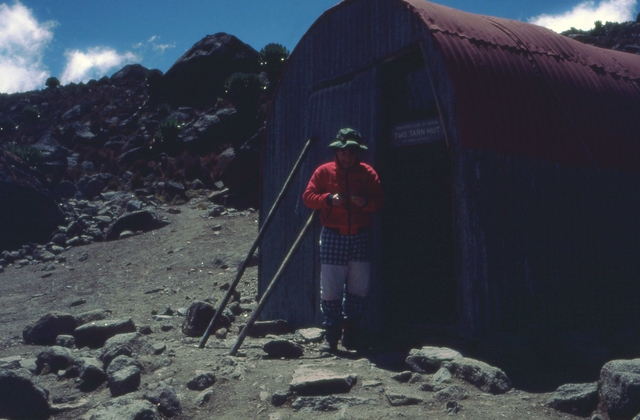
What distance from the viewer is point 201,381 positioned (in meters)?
4.70

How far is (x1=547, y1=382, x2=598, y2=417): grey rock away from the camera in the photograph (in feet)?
12.7

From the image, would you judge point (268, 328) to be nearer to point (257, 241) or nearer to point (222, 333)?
point (222, 333)

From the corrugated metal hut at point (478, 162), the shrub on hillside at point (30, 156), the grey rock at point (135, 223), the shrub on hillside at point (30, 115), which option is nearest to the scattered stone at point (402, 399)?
the corrugated metal hut at point (478, 162)

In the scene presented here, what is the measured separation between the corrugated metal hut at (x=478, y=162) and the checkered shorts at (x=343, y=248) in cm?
73

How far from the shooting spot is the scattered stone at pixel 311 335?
6.30 meters

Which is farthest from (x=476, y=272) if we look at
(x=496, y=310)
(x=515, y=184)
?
(x=515, y=184)

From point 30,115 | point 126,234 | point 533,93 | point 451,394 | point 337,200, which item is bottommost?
point 451,394

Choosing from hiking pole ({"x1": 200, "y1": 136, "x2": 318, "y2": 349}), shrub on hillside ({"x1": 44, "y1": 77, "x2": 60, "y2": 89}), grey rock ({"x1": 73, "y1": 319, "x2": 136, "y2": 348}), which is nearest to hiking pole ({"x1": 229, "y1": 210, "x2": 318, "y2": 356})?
hiking pole ({"x1": 200, "y1": 136, "x2": 318, "y2": 349})

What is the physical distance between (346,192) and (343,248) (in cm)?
49

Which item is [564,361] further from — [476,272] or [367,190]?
[367,190]

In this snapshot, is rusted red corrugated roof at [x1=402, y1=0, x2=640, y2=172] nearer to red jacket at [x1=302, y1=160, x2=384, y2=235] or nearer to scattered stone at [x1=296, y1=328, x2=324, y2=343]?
red jacket at [x1=302, y1=160, x2=384, y2=235]

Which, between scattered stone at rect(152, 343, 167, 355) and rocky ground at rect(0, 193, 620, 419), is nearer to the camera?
rocky ground at rect(0, 193, 620, 419)

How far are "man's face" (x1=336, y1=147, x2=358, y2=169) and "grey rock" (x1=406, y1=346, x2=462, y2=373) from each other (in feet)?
5.51

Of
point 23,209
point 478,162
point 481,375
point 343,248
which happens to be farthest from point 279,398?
point 23,209
